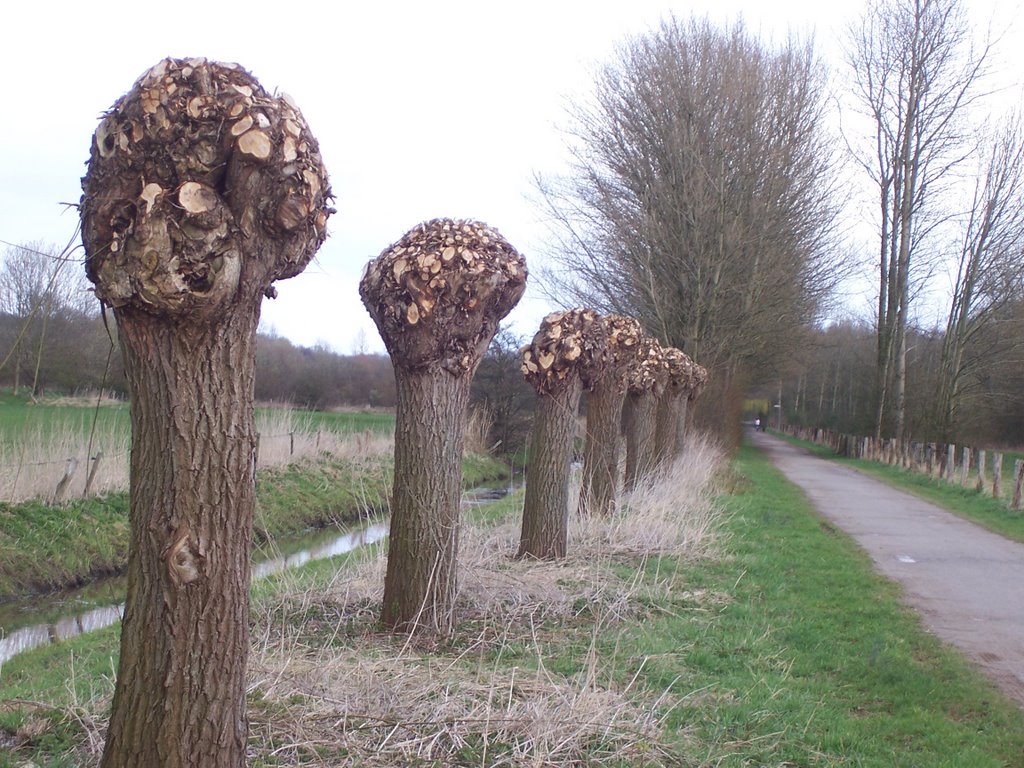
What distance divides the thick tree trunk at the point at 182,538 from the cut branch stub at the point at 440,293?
2723 millimetres

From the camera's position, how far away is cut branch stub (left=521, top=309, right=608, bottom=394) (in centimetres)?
877

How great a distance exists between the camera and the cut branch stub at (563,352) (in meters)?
8.77

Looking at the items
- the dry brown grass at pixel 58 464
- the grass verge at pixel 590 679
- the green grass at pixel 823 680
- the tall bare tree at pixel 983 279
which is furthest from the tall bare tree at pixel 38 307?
the tall bare tree at pixel 983 279

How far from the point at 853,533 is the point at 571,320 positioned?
6.27 m

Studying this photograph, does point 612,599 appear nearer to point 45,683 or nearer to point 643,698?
point 643,698

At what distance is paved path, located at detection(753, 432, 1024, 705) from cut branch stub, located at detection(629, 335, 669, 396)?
11.5 feet

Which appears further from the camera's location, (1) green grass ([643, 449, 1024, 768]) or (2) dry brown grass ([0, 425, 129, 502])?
(2) dry brown grass ([0, 425, 129, 502])

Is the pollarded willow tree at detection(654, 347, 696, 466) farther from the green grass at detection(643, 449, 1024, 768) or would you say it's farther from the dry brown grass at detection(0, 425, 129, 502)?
the dry brown grass at detection(0, 425, 129, 502)

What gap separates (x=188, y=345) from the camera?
113 inches

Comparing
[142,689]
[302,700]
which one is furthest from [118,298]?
[302,700]

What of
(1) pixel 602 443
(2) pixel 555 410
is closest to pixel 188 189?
(2) pixel 555 410

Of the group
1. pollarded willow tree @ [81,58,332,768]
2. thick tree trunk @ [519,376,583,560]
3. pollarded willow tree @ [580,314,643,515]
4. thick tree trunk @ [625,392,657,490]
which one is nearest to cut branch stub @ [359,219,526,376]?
thick tree trunk @ [519,376,583,560]

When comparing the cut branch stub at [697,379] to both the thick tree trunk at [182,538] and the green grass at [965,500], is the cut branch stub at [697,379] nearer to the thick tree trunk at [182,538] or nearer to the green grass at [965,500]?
the green grass at [965,500]

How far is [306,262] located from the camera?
324 centimetres
